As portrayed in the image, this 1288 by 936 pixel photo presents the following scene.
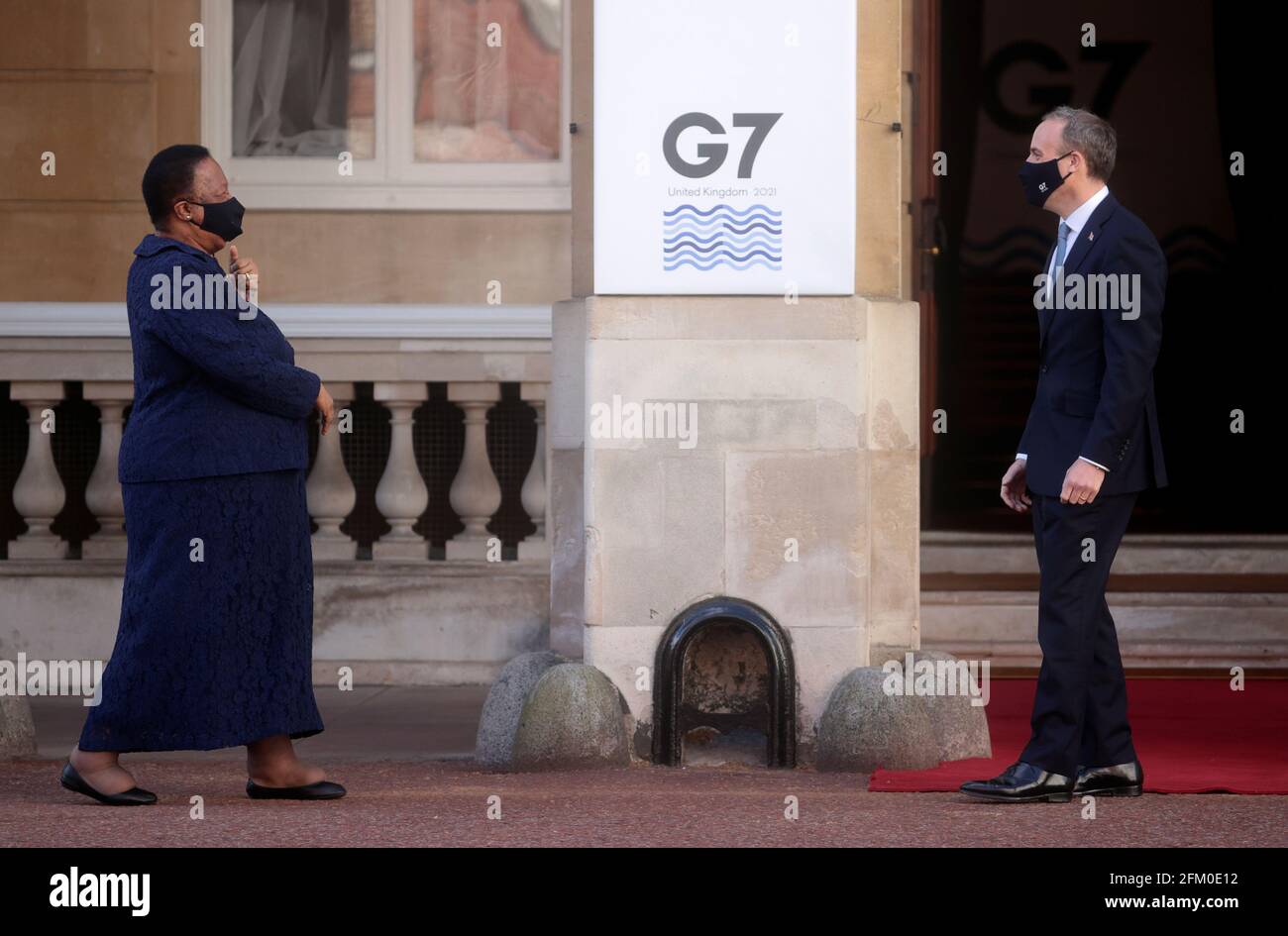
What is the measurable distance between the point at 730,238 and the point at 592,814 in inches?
83.7

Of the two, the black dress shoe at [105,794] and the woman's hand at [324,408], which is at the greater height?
the woman's hand at [324,408]

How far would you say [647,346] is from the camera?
23.5 ft

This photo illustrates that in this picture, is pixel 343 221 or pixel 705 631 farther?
pixel 343 221

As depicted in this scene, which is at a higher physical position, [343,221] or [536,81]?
[536,81]

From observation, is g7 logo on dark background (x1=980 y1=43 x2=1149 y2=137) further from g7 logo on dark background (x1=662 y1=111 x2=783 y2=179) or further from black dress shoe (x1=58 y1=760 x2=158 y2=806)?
black dress shoe (x1=58 y1=760 x2=158 y2=806)

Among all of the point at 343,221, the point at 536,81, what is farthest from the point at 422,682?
the point at 536,81

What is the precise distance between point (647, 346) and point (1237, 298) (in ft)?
16.6

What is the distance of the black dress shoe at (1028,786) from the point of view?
19.7ft

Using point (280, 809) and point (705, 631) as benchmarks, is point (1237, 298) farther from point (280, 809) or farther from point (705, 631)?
point (280, 809)

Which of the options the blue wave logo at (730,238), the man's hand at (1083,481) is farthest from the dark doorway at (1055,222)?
the man's hand at (1083,481)

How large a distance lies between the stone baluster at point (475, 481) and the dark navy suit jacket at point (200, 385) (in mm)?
3812
